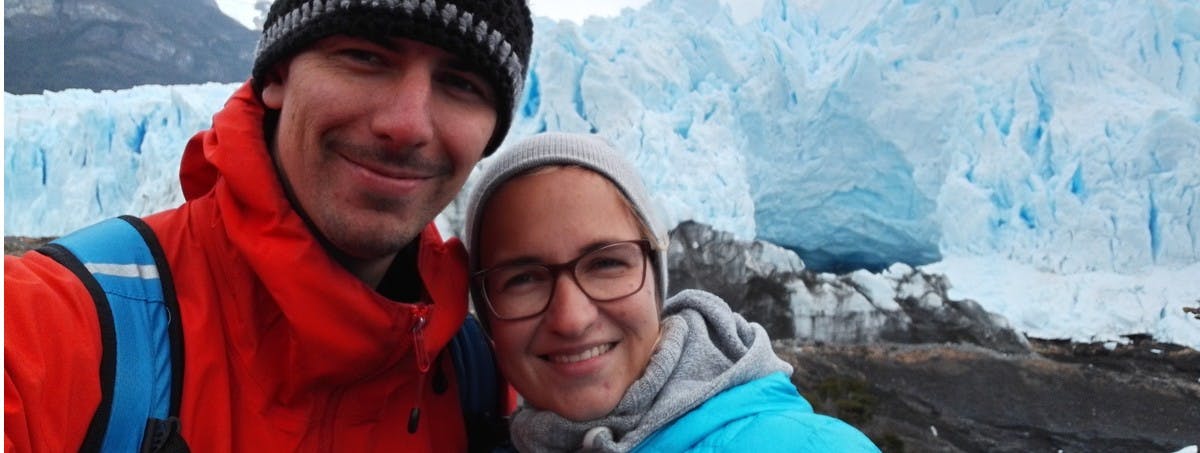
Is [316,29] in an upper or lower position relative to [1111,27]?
lower

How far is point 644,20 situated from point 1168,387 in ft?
37.9

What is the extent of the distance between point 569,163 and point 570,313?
0.79 ft

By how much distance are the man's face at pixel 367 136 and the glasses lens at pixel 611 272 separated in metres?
0.26

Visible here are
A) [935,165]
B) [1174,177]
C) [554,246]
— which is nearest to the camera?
[554,246]

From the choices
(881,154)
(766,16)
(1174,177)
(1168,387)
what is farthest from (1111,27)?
(1168,387)

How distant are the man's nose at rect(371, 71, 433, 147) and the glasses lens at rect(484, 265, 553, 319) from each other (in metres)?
0.24

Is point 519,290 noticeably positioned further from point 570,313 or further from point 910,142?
point 910,142

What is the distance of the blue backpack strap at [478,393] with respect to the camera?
1.27m

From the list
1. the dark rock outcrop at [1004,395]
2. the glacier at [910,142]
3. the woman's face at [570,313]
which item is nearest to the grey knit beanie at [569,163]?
the woman's face at [570,313]

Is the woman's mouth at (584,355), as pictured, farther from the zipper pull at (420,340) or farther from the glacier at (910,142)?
the glacier at (910,142)

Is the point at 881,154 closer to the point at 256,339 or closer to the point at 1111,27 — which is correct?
the point at 1111,27

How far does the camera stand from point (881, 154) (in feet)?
47.6

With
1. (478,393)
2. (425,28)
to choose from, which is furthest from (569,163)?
(478,393)

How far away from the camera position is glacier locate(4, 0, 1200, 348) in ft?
38.7
